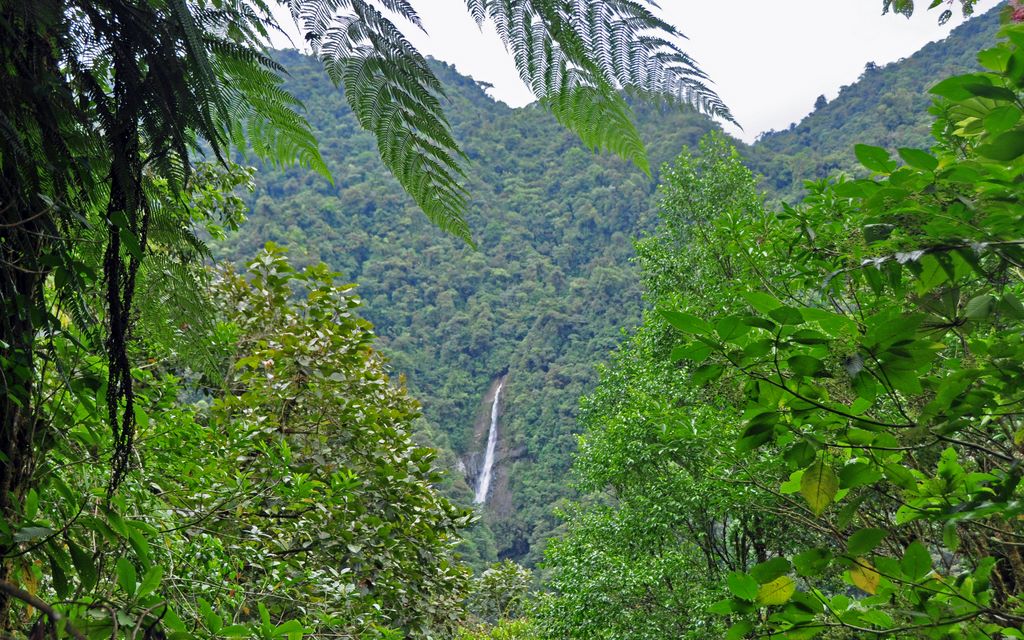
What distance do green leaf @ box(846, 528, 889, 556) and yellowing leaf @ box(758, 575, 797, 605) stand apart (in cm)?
8

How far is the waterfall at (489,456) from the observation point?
29.1 meters

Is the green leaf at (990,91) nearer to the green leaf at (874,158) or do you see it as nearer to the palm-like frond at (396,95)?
the green leaf at (874,158)

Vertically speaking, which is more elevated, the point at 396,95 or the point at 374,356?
the point at 396,95

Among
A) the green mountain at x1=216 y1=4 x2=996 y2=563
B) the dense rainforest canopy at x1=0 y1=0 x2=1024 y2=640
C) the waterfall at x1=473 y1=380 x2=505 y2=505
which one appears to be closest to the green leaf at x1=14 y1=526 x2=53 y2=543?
the dense rainforest canopy at x1=0 y1=0 x2=1024 y2=640

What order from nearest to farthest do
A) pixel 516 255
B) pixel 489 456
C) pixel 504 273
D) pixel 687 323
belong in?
1. pixel 687 323
2. pixel 516 255
3. pixel 504 273
4. pixel 489 456

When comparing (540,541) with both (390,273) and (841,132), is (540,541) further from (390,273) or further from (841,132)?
(841,132)

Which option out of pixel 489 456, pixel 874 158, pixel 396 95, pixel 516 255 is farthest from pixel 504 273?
pixel 874 158

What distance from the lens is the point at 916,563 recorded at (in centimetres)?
82

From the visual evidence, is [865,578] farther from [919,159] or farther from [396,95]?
[396,95]

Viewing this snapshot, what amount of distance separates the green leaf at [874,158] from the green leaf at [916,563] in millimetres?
523

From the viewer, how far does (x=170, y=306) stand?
1464 millimetres

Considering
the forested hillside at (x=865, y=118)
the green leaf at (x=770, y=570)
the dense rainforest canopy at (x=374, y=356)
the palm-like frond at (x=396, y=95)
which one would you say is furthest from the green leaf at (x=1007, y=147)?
the forested hillside at (x=865, y=118)

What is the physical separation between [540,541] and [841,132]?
66.2 ft

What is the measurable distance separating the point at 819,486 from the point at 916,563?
0.48ft
